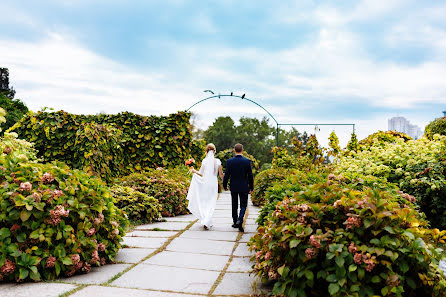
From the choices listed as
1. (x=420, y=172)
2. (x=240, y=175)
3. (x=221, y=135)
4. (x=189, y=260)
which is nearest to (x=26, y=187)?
(x=189, y=260)

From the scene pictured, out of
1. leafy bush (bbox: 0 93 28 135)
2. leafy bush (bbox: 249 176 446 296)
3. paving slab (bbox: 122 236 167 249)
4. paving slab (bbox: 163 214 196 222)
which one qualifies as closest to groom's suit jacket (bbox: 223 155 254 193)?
paving slab (bbox: 163 214 196 222)

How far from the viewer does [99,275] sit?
3.73 metres

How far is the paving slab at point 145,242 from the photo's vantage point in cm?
508

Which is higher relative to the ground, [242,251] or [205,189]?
[205,189]

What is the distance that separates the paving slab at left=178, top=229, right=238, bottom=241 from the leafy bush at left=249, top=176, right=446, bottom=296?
105 inches

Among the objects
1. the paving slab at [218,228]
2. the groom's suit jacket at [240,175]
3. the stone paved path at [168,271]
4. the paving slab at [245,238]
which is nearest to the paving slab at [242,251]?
the stone paved path at [168,271]

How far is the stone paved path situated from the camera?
10.7ft

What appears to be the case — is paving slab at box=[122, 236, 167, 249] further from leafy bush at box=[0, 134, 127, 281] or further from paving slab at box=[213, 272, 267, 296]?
paving slab at box=[213, 272, 267, 296]

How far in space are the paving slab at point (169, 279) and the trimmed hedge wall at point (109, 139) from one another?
4634mm

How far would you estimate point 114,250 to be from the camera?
13.9ft

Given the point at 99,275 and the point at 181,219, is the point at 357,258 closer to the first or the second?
the point at 99,275

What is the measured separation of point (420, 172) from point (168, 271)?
15.0ft

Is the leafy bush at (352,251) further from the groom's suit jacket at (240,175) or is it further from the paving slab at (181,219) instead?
the paving slab at (181,219)

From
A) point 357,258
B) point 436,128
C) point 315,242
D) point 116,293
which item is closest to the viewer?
point 357,258
